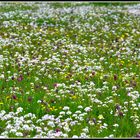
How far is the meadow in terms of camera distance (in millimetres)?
8766

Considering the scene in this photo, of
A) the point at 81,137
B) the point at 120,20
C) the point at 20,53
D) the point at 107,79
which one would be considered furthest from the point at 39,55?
the point at 120,20

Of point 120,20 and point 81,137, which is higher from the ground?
point 120,20

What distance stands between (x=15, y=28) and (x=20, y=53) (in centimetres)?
514

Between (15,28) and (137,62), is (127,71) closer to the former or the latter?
(137,62)

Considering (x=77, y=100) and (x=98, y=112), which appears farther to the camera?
(x=77, y=100)

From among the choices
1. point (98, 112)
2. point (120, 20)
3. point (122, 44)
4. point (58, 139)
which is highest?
point (120, 20)

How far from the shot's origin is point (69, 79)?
12281 mm

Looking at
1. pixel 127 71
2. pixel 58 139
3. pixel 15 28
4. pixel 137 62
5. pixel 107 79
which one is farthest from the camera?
pixel 15 28

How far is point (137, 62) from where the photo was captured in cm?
1448

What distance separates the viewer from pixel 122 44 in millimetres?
17578

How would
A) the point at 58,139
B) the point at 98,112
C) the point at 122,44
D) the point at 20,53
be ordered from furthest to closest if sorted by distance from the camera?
the point at 122,44 → the point at 20,53 → the point at 98,112 → the point at 58,139

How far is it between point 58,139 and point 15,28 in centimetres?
1314

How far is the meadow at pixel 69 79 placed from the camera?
8.77 meters

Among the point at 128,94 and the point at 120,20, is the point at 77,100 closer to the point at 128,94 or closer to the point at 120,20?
the point at 128,94
